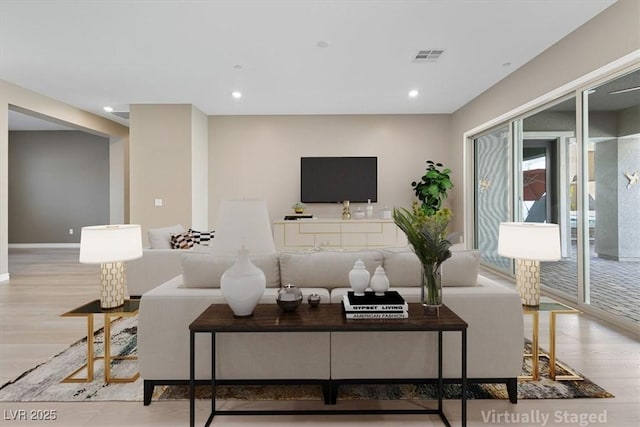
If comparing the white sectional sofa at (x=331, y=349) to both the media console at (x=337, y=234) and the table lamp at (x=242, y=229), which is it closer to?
the table lamp at (x=242, y=229)

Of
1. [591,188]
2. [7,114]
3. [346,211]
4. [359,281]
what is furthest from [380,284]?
[7,114]

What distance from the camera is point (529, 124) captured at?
4.75 metres

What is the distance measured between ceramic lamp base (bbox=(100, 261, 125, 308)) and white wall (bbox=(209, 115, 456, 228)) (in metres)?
4.83

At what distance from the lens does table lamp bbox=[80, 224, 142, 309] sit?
2.26 metres

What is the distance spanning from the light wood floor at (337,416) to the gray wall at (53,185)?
532cm

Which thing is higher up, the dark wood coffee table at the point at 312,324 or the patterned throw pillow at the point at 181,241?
the patterned throw pillow at the point at 181,241

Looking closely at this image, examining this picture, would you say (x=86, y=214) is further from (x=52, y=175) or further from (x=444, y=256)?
(x=444, y=256)

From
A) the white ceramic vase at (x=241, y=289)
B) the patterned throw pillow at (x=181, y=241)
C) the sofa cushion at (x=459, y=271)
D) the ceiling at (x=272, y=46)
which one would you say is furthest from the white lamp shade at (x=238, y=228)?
the patterned throw pillow at (x=181, y=241)

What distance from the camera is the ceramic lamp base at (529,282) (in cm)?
223

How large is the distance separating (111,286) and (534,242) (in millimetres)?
2634

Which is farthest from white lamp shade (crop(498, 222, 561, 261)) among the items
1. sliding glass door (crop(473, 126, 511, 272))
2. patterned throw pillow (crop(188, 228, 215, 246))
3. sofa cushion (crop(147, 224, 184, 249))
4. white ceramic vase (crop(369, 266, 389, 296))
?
sofa cushion (crop(147, 224, 184, 249))

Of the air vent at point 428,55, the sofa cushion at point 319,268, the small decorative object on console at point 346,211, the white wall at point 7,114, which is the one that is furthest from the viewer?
the small decorative object on console at point 346,211

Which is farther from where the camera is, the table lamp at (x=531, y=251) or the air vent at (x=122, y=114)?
the air vent at (x=122, y=114)

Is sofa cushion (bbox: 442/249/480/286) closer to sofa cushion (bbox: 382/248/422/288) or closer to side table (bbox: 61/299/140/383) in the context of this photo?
sofa cushion (bbox: 382/248/422/288)
